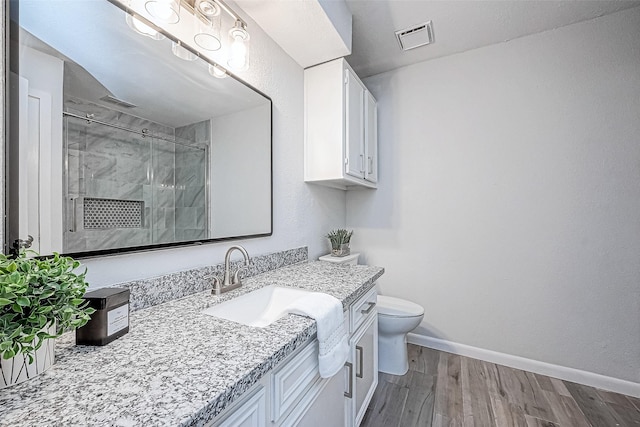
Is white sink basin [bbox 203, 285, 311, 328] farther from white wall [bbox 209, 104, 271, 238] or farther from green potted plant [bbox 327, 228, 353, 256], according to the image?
green potted plant [bbox 327, 228, 353, 256]

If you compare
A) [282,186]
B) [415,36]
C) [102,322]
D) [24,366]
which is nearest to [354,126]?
[282,186]

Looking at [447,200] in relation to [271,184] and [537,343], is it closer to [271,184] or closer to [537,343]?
[537,343]

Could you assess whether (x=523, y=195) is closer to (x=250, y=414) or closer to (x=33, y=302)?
(x=250, y=414)

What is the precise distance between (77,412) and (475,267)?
2336 millimetres

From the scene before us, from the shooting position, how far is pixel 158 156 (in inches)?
39.3

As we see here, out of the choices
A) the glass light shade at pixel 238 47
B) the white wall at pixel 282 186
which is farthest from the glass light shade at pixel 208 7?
the white wall at pixel 282 186

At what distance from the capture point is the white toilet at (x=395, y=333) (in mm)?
1845

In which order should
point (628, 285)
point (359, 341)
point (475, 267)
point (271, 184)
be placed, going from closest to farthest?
point (359, 341), point (271, 184), point (628, 285), point (475, 267)

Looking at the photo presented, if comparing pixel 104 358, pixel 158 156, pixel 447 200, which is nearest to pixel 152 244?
pixel 158 156

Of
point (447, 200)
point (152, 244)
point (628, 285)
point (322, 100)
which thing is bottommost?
point (628, 285)

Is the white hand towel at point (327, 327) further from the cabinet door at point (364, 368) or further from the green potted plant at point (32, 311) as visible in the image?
the green potted plant at point (32, 311)

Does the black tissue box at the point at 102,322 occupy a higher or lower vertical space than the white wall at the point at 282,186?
lower

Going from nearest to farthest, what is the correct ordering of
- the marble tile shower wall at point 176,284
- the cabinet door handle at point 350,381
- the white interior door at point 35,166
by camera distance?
1. the white interior door at point 35,166
2. the marble tile shower wall at point 176,284
3. the cabinet door handle at point 350,381

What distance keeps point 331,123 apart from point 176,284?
1.32 m
